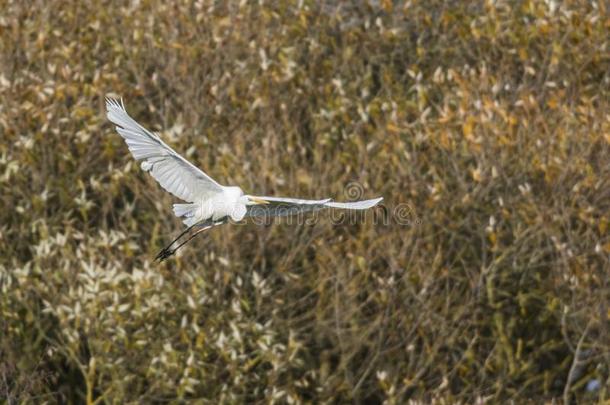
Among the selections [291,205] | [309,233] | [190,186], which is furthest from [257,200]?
[309,233]

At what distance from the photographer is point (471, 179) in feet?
43.8

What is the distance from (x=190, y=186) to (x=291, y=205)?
66cm

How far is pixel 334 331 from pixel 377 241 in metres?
0.97

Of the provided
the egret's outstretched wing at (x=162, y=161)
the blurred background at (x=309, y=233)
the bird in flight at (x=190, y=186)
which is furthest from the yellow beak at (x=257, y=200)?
the blurred background at (x=309, y=233)

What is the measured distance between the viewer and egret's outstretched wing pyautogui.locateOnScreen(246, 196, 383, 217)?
294 inches

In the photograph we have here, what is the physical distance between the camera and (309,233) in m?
12.8

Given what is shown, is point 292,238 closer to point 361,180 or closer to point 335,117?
point 361,180

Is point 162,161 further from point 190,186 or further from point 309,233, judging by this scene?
point 309,233

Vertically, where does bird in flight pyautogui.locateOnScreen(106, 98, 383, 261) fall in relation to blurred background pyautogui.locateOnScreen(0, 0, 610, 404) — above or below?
above

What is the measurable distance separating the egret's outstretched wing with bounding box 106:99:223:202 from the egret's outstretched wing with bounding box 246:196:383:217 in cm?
34

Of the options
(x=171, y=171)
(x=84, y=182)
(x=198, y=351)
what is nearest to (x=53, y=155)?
(x=84, y=182)

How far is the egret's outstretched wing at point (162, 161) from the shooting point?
26.3ft

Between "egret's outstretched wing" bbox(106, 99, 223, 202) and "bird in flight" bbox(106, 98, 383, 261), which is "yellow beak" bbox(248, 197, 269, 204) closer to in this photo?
"bird in flight" bbox(106, 98, 383, 261)

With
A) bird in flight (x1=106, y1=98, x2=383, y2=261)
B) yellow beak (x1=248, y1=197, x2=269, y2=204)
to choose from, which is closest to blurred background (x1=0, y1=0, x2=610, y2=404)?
bird in flight (x1=106, y1=98, x2=383, y2=261)
